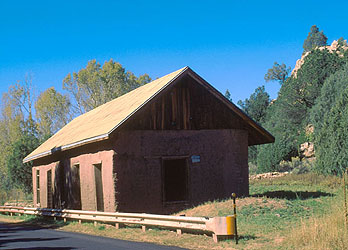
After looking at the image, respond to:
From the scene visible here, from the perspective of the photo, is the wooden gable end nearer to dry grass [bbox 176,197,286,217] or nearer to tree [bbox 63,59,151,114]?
dry grass [bbox 176,197,286,217]

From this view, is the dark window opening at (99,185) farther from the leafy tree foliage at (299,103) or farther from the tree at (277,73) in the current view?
the tree at (277,73)

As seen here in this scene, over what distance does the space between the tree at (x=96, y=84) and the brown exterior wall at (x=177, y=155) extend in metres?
37.8

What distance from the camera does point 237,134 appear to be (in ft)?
64.8

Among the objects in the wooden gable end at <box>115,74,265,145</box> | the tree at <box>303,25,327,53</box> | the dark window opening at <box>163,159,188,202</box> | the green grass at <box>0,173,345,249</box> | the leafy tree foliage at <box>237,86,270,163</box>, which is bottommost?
the green grass at <box>0,173,345,249</box>

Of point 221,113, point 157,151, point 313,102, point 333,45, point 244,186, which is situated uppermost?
point 333,45

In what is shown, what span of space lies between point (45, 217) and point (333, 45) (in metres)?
73.8

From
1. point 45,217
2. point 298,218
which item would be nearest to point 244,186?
point 298,218

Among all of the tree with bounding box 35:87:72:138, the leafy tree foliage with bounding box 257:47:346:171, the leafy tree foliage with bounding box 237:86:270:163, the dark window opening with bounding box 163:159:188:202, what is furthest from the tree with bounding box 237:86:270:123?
the dark window opening with bounding box 163:159:188:202

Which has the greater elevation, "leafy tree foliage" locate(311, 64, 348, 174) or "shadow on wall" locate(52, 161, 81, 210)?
"leafy tree foliage" locate(311, 64, 348, 174)

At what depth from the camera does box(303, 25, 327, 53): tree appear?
97.3 metres

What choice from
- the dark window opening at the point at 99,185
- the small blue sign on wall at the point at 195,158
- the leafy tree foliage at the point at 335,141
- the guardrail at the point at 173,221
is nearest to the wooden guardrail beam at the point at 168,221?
the guardrail at the point at 173,221

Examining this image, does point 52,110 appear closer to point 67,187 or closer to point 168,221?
point 67,187

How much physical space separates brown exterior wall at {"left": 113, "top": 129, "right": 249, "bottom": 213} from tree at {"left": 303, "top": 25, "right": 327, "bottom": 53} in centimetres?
8394

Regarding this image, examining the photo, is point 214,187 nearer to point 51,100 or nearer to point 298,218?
point 298,218
